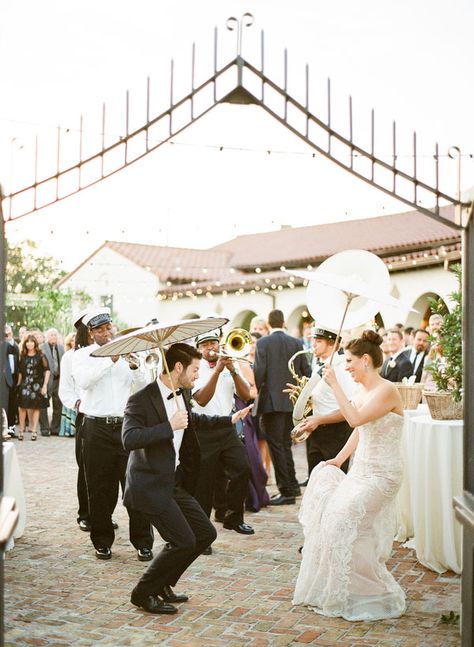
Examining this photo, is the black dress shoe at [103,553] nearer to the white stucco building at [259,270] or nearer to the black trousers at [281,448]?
the black trousers at [281,448]

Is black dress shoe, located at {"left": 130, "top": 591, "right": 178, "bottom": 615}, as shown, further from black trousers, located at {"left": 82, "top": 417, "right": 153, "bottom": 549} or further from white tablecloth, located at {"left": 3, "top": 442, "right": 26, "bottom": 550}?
white tablecloth, located at {"left": 3, "top": 442, "right": 26, "bottom": 550}

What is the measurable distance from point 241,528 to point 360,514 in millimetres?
2669

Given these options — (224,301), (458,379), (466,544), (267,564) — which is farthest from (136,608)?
(224,301)

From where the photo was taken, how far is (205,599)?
558 cm

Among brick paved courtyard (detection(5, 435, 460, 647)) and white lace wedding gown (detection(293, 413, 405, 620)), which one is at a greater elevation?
white lace wedding gown (detection(293, 413, 405, 620))

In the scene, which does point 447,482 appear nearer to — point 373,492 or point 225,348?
point 373,492

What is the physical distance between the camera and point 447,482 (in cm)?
626

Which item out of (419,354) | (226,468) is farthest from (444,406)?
(419,354)

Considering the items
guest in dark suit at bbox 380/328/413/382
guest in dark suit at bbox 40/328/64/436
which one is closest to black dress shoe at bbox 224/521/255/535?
guest in dark suit at bbox 380/328/413/382

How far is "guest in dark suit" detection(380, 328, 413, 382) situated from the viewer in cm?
991

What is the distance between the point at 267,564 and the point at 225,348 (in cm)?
194

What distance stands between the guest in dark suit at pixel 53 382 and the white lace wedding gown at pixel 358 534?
36.3 ft

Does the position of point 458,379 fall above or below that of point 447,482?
above

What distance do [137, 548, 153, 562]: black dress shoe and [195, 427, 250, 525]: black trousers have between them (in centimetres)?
72
